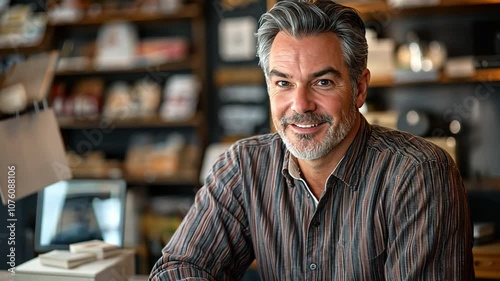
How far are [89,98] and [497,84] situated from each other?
2462 millimetres

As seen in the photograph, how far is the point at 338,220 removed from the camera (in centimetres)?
163

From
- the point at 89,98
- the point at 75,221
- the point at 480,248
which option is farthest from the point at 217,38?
the point at 75,221

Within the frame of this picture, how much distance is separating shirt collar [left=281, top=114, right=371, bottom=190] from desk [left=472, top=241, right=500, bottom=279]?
5.44 ft

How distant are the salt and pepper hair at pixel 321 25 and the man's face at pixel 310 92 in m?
0.02

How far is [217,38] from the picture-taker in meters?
4.10

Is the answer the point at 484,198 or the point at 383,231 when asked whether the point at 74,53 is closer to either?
the point at 484,198

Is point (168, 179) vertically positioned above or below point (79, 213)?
below

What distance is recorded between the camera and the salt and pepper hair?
1.60 metres

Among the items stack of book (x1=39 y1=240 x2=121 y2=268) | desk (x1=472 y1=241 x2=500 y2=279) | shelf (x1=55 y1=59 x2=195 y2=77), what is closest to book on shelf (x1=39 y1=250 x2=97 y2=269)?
stack of book (x1=39 y1=240 x2=121 y2=268)

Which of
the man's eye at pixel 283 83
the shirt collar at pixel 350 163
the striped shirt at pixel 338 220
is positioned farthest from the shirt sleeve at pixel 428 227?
the man's eye at pixel 283 83

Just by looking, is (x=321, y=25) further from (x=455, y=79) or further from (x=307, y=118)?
(x=455, y=79)

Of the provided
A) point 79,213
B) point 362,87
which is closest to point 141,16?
point 79,213

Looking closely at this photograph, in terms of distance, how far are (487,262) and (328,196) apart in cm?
177

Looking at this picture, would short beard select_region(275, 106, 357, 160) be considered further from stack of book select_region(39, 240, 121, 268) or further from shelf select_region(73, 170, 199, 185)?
shelf select_region(73, 170, 199, 185)
